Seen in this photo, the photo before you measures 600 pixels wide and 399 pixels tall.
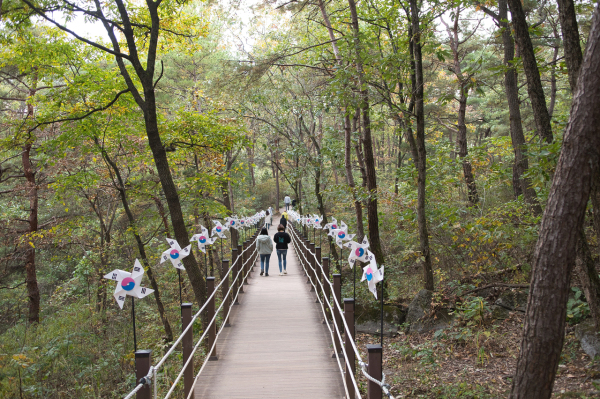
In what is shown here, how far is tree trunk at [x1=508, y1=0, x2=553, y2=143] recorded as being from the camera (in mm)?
5719

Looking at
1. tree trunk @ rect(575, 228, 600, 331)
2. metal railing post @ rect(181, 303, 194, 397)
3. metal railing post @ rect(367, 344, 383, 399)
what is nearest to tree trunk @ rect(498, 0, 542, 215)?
tree trunk @ rect(575, 228, 600, 331)

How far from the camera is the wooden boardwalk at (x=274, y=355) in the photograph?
4887mm

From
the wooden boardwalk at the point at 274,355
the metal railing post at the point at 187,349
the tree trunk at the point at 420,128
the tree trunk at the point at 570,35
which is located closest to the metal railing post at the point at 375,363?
the wooden boardwalk at the point at 274,355

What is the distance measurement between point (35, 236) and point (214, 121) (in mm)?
6090

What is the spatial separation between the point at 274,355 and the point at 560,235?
4136 millimetres

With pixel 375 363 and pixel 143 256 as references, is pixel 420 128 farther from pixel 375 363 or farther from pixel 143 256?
pixel 143 256

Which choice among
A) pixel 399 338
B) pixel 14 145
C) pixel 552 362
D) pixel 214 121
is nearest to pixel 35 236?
pixel 14 145

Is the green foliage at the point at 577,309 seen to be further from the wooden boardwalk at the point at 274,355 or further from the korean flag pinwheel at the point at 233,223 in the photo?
the korean flag pinwheel at the point at 233,223

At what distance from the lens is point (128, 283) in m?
4.51

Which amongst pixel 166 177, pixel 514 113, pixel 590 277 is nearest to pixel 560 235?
pixel 590 277

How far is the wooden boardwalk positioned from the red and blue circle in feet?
4.89

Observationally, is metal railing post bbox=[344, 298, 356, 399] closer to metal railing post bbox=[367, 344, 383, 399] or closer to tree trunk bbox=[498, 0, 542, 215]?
metal railing post bbox=[367, 344, 383, 399]

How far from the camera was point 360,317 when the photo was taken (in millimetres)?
9867

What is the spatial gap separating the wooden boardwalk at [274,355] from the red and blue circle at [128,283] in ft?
4.89
